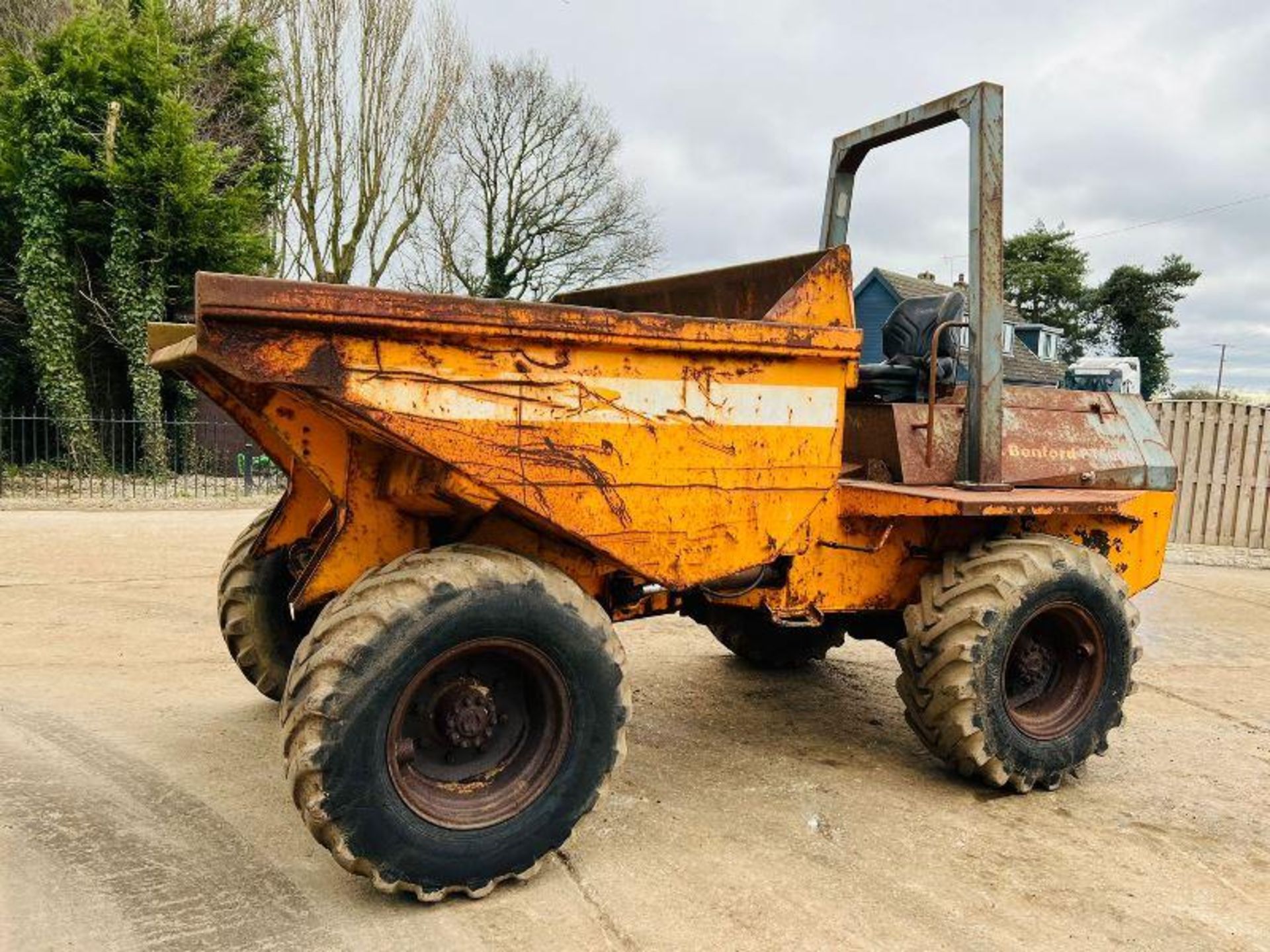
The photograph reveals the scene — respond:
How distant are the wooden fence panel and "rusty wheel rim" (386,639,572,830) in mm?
11215

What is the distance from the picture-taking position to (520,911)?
289cm

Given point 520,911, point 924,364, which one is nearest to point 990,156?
point 924,364

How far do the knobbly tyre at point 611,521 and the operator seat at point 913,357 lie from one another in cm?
2

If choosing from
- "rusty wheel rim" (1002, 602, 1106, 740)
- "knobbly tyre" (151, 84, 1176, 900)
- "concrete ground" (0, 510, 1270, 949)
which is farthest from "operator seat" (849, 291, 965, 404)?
"concrete ground" (0, 510, 1270, 949)

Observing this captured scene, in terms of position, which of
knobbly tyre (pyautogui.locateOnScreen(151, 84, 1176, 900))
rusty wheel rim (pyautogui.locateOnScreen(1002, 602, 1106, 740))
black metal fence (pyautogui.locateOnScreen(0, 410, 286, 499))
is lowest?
black metal fence (pyautogui.locateOnScreen(0, 410, 286, 499))

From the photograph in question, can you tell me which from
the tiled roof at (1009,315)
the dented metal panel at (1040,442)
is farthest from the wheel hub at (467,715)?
the tiled roof at (1009,315)

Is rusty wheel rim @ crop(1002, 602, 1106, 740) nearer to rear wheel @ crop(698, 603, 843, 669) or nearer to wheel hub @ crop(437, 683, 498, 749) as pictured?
rear wheel @ crop(698, 603, 843, 669)

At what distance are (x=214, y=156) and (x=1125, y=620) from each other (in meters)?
16.0

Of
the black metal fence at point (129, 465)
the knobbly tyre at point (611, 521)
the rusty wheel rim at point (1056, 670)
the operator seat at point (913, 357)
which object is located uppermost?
the operator seat at point (913, 357)

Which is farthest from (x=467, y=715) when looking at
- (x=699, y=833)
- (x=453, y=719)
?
(x=699, y=833)

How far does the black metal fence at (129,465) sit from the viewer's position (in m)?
14.8

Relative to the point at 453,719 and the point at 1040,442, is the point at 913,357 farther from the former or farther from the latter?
the point at 453,719

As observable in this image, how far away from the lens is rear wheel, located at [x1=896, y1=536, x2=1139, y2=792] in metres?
3.87

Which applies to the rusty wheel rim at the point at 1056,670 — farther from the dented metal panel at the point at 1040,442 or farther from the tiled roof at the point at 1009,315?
the tiled roof at the point at 1009,315
